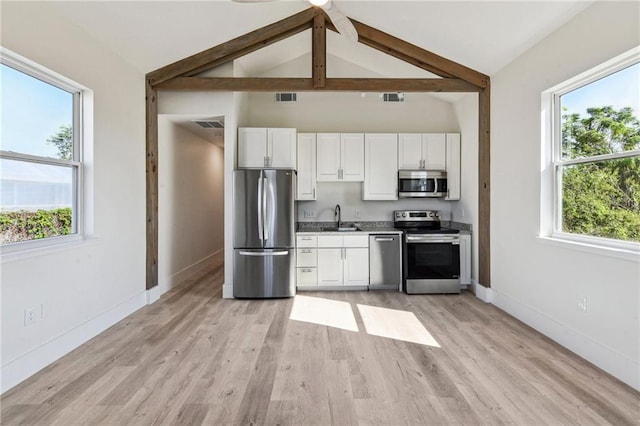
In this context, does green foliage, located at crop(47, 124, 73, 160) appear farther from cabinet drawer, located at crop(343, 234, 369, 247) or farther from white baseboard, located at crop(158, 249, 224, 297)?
cabinet drawer, located at crop(343, 234, 369, 247)

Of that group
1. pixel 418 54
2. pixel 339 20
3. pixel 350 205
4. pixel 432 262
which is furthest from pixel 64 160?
pixel 432 262

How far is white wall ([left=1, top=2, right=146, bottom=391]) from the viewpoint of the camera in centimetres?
225

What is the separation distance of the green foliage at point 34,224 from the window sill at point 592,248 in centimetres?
436

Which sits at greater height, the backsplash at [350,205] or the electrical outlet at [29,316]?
the backsplash at [350,205]

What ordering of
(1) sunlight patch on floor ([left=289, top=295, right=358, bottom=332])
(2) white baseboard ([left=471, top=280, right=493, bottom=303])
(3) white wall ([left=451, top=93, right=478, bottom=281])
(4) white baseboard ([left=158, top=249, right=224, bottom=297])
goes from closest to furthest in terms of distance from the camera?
1. (1) sunlight patch on floor ([left=289, top=295, right=358, bottom=332])
2. (2) white baseboard ([left=471, top=280, right=493, bottom=303])
3. (3) white wall ([left=451, top=93, right=478, bottom=281])
4. (4) white baseboard ([left=158, top=249, right=224, bottom=297])

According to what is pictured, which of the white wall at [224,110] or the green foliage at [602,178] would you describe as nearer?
the green foliage at [602,178]

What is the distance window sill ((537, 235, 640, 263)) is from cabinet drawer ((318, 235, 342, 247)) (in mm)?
2372

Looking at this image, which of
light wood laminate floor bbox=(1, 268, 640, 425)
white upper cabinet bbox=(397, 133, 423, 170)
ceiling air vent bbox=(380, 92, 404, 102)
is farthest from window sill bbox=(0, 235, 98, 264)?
ceiling air vent bbox=(380, 92, 404, 102)

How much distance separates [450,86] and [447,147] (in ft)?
3.37

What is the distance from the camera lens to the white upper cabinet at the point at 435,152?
4.86 m

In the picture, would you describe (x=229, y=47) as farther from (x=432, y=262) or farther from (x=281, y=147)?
(x=432, y=262)

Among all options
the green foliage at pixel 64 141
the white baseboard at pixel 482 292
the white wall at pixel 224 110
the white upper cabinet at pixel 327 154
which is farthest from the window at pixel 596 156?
the green foliage at pixel 64 141

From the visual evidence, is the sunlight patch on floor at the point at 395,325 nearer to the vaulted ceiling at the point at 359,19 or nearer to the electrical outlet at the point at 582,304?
the electrical outlet at the point at 582,304

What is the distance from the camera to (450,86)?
4094 millimetres
